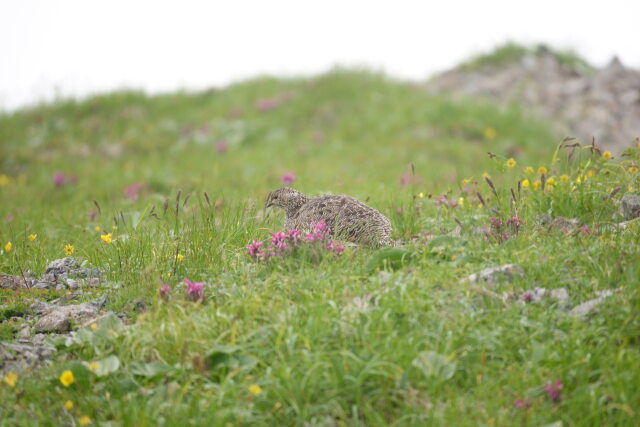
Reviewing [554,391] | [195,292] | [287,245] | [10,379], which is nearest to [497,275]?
[554,391]

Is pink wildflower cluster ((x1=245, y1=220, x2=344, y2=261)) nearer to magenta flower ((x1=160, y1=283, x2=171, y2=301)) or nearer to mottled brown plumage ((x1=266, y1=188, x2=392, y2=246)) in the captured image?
mottled brown plumage ((x1=266, y1=188, x2=392, y2=246))

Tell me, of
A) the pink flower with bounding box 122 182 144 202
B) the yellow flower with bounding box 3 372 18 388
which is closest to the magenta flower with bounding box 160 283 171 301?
the yellow flower with bounding box 3 372 18 388

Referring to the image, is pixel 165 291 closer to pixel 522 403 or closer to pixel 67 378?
pixel 67 378

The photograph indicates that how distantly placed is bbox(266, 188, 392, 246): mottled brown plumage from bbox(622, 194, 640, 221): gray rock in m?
2.35

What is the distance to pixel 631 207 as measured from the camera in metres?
6.12

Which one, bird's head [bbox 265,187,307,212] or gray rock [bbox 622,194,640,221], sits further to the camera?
bird's head [bbox 265,187,307,212]

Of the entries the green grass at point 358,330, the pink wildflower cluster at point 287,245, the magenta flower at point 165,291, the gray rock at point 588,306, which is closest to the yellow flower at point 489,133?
the green grass at point 358,330

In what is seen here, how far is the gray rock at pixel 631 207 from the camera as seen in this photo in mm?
6117

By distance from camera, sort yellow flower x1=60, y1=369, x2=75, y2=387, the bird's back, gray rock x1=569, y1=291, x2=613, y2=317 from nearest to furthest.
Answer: yellow flower x1=60, y1=369, x2=75, y2=387, gray rock x1=569, y1=291, x2=613, y2=317, the bird's back

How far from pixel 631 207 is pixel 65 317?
5384 millimetres

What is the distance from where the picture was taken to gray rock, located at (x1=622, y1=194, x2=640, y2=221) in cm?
612

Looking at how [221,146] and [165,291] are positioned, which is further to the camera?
[221,146]

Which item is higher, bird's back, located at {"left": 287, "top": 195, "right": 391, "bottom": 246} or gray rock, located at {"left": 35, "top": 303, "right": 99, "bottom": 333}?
bird's back, located at {"left": 287, "top": 195, "right": 391, "bottom": 246}

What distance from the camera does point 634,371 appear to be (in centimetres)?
403
